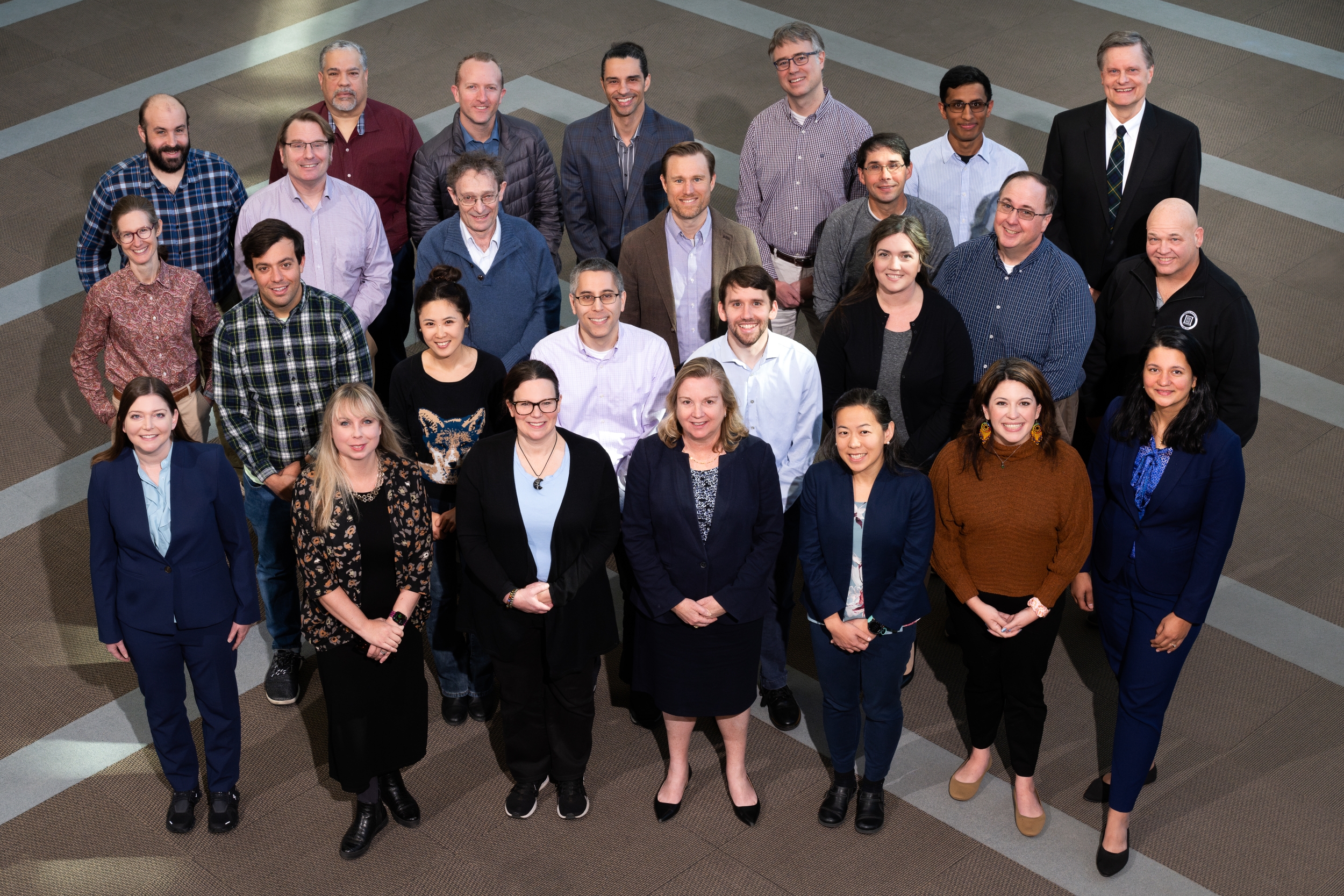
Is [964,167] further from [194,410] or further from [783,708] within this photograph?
[194,410]

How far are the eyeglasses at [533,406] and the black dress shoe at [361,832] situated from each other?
1.53m

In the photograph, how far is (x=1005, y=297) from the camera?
202 inches

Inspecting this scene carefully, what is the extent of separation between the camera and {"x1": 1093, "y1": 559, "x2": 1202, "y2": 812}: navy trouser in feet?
14.7

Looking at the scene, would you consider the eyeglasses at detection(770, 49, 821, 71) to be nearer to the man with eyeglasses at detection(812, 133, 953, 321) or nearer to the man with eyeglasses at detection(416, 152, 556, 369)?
the man with eyeglasses at detection(812, 133, 953, 321)

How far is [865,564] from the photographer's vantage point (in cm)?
446

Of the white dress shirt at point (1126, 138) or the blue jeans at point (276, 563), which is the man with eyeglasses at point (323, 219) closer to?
the blue jeans at point (276, 563)

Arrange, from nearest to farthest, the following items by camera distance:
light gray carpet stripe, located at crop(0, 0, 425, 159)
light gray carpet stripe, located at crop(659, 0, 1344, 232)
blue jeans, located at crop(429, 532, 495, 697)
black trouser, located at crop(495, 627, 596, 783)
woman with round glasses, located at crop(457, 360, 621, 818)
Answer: woman with round glasses, located at crop(457, 360, 621, 818)
black trouser, located at crop(495, 627, 596, 783)
blue jeans, located at crop(429, 532, 495, 697)
light gray carpet stripe, located at crop(659, 0, 1344, 232)
light gray carpet stripe, located at crop(0, 0, 425, 159)

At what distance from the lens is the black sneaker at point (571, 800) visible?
4.82m

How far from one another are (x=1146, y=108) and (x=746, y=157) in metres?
1.81

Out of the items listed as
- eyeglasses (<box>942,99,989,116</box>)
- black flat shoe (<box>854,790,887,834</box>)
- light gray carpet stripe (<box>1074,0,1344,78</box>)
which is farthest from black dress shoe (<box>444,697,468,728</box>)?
light gray carpet stripe (<box>1074,0,1344,78</box>)

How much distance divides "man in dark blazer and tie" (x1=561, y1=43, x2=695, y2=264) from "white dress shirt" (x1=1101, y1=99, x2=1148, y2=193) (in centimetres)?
188

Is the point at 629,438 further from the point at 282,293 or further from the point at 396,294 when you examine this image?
the point at 396,294

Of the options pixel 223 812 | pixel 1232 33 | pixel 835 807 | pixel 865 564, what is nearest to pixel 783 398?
pixel 865 564

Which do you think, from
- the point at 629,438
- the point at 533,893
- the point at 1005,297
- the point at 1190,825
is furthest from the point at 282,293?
the point at 1190,825
